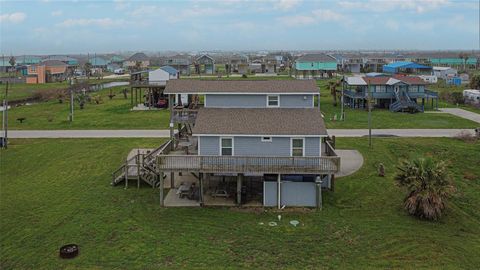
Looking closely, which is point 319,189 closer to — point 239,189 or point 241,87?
point 239,189

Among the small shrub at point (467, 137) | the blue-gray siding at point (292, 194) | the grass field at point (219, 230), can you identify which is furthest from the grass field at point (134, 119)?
the blue-gray siding at point (292, 194)

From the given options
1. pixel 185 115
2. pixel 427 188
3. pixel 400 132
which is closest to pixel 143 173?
pixel 185 115

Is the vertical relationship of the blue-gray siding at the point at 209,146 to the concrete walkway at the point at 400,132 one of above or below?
above

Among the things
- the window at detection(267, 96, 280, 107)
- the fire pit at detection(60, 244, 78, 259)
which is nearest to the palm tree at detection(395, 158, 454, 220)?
the window at detection(267, 96, 280, 107)

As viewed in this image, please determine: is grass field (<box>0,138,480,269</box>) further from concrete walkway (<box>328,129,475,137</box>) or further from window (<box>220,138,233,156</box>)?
concrete walkway (<box>328,129,475,137</box>)

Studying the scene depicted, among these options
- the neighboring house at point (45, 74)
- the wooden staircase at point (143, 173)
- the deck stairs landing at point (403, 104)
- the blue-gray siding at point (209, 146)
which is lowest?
the wooden staircase at point (143, 173)

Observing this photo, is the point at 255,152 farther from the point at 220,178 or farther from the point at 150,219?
the point at 150,219

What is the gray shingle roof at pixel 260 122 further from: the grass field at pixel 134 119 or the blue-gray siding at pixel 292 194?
the grass field at pixel 134 119
